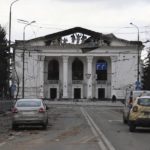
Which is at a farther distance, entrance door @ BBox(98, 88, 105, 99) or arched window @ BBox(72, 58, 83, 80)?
arched window @ BBox(72, 58, 83, 80)

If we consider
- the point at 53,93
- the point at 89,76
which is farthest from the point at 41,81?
the point at 89,76

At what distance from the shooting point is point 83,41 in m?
135

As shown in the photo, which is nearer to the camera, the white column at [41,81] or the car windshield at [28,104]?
the car windshield at [28,104]

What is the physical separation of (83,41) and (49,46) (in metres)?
8.51

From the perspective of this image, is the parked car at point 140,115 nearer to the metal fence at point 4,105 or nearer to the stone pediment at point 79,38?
the metal fence at point 4,105

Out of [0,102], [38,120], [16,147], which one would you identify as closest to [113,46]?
[0,102]

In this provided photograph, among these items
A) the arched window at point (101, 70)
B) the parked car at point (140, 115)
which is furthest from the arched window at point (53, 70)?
the parked car at point (140, 115)

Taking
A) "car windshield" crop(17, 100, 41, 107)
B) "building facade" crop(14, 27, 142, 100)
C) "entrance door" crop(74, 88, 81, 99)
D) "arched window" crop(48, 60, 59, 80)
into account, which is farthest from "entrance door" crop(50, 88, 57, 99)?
"car windshield" crop(17, 100, 41, 107)

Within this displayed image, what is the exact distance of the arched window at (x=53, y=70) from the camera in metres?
142

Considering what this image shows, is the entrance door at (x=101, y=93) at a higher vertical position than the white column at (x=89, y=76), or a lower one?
lower

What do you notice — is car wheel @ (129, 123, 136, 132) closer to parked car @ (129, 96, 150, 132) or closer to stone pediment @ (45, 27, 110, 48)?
parked car @ (129, 96, 150, 132)

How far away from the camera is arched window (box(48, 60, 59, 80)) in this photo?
5571 inches

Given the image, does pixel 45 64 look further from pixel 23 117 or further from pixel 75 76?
pixel 23 117

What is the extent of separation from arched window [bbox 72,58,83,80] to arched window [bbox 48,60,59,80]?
3.89 m
